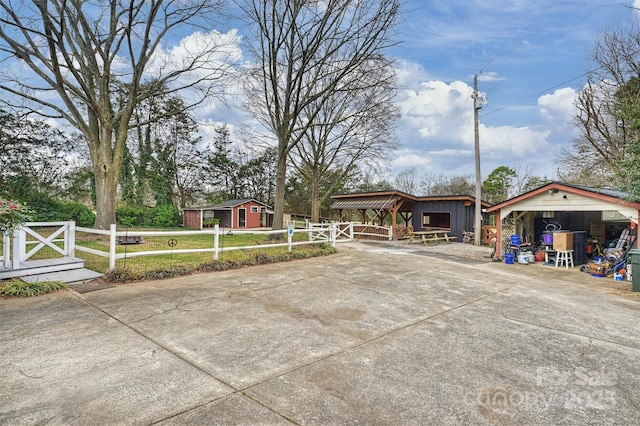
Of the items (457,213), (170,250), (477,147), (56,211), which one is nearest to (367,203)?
(457,213)

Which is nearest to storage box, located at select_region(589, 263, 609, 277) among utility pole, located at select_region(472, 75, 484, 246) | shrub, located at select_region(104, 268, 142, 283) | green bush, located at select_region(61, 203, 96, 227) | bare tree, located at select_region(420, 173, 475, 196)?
utility pole, located at select_region(472, 75, 484, 246)

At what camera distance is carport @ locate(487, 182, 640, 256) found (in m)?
7.84

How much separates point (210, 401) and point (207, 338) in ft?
4.12

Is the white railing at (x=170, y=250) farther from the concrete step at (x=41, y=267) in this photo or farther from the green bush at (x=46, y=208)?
the green bush at (x=46, y=208)

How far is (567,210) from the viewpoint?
873 cm

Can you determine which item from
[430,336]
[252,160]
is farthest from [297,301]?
[252,160]

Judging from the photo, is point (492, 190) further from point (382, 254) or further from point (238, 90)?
point (238, 90)

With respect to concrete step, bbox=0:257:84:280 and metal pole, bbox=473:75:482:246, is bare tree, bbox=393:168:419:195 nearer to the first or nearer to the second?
metal pole, bbox=473:75:482:246

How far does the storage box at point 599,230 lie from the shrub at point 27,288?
16129 mm

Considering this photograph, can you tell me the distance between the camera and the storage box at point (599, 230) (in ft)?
37.5

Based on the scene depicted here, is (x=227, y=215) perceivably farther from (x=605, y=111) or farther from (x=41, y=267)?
(x=605, y=111)

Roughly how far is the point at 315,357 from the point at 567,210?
30.3ft

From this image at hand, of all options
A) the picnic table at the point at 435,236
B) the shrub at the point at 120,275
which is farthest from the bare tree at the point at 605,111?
the shrub at the point at 120,275

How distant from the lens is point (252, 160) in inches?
1330
